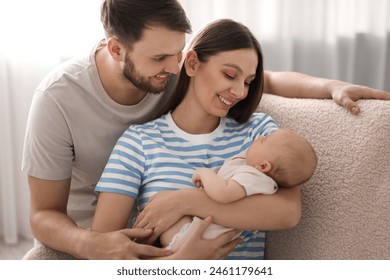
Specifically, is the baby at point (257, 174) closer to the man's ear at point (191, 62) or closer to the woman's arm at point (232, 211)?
the woman's arm at point (232, 211)

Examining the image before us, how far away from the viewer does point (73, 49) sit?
268cm

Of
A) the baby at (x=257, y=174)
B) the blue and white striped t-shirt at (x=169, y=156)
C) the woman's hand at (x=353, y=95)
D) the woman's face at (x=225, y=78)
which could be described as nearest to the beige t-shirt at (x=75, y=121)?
the blue and white striped t-shirt at (x=169, y=156)

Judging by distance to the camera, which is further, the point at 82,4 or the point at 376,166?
the point at 82,4

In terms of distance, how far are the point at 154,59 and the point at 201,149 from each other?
0.90ft

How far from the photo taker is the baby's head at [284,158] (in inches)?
60.5

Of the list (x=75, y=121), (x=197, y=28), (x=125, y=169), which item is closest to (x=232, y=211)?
(x=125, y=169)

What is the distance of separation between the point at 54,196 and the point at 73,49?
1101 mm

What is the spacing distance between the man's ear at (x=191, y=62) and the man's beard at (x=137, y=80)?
88mm

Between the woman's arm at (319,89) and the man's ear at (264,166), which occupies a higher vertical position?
the woman's arm at (319,89)

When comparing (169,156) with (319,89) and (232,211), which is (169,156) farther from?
(319,89)

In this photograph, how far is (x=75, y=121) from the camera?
1.75 meters

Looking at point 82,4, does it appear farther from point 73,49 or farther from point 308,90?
point 308,90
